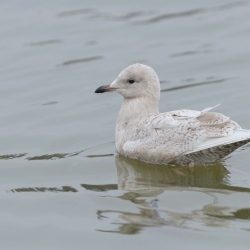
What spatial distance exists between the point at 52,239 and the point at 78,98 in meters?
5.69

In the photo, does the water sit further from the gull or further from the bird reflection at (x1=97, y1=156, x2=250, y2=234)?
the gull

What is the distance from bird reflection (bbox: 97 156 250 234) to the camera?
7781mm

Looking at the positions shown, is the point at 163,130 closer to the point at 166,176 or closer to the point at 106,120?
the point at 166,176

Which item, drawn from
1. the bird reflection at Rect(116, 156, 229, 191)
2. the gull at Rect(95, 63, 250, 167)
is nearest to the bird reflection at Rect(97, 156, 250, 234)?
the bird reflection at Rect(116, 156, 229, 191)

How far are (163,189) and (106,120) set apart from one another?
10.5 feet

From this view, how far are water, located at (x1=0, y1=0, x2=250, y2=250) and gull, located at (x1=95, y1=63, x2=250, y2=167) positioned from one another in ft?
0.64

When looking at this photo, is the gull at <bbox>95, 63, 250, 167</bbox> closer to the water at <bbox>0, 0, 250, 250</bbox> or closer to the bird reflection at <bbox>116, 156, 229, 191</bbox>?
the bird reflection at <bbox>116, 156, 229, 191</bbox>

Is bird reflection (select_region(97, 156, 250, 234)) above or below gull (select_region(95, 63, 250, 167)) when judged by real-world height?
below

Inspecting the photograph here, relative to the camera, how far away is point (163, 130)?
30.8 feet

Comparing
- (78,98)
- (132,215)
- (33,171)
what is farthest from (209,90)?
(132,215)

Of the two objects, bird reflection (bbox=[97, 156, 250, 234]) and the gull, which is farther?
the gull

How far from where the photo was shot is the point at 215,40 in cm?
1582

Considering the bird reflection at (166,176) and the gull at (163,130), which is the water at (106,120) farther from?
the gull at (163,130)

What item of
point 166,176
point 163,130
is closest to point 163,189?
point 166,176
